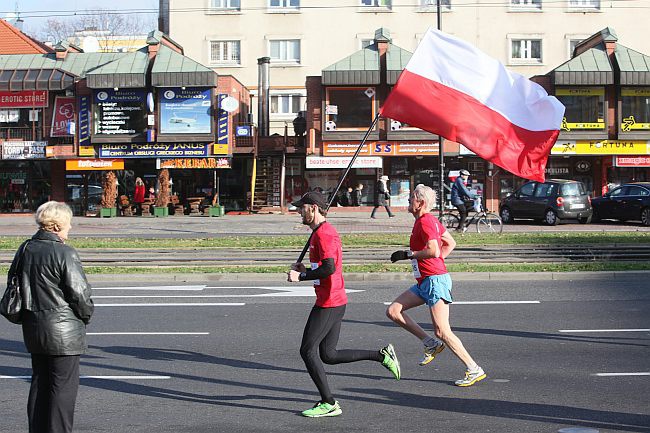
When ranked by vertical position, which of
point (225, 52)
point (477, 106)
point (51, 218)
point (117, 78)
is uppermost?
point (225, 52)

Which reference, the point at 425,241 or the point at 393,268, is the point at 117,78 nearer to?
the point at 393,268

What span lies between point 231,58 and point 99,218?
17.4 metres

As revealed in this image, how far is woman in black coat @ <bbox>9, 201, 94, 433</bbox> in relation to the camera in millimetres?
5508

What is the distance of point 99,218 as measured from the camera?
38.6 m

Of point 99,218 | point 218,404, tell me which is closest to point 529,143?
point 218,404

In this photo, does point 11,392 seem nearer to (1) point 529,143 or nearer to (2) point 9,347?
(2) point 9,347

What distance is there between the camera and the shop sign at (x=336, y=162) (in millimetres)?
39875

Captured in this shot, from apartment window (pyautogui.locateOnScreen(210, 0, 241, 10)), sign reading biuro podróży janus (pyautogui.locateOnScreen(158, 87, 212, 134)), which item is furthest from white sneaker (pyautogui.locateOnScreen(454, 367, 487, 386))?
apartment window (pyautogui.locateOnScreen(210, 0, 241, 10))

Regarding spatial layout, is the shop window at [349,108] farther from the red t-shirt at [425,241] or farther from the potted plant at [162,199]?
the red t-shirt at [425,241]

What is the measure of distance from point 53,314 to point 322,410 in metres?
2.46

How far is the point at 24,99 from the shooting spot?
4184cm

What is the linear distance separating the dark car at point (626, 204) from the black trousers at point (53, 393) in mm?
27627

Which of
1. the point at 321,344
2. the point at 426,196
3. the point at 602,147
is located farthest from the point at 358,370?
the point at 602,147

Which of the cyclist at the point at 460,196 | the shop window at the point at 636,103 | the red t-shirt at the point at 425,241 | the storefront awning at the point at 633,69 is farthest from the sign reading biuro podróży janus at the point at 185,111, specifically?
the red t-shirt at the point at 425,241
